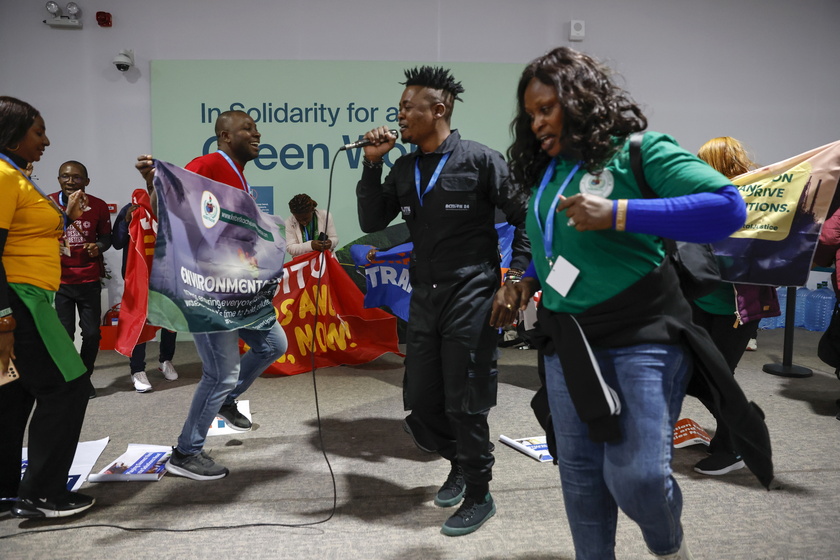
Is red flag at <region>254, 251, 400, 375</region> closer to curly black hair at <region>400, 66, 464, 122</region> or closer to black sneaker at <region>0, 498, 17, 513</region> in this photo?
black sneaker at <region>0, 498, 17, 513</region>

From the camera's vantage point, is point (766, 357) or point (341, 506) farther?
point (766, 357)

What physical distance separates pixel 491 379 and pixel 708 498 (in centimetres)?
121

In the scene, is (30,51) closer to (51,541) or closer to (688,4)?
(51,541)

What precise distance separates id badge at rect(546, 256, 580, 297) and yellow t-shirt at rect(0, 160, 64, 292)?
81.3 inches

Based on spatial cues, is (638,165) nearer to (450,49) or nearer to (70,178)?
(70,178)

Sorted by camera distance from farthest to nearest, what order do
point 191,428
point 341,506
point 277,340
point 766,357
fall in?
point 766,357, point 277,340, point 191,428, point 341,506

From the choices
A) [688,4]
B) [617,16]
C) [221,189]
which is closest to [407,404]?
[221,189]

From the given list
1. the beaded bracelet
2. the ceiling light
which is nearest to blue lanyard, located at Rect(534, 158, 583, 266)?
the beaded bracelet

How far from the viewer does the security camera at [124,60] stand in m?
6.75

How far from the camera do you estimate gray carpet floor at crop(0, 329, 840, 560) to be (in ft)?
7.97

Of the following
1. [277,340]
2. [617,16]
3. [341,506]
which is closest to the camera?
[341,506]

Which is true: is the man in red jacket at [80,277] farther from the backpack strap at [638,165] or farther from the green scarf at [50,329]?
the backpack strap at [638,165]

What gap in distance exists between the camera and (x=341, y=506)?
2818mm

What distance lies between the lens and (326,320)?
5.55 metres
